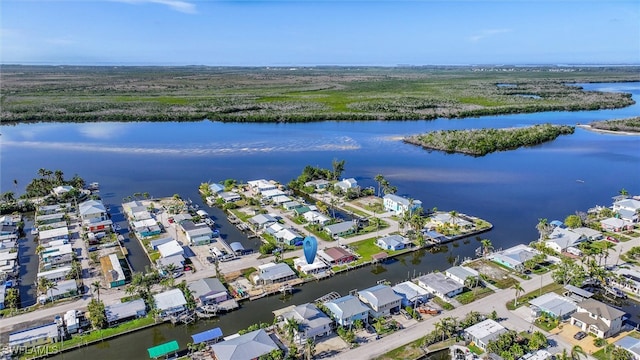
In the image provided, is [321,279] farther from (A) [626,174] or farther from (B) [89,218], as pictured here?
(A) [626,174]

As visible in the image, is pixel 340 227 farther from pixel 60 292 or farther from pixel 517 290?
pixel 60 292

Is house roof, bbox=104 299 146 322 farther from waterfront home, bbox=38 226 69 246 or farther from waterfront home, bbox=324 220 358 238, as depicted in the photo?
waterfront home, bbox=324 220 358 238

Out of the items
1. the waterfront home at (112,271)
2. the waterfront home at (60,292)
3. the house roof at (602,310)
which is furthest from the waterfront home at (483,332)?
the waterfront home at (60,292)

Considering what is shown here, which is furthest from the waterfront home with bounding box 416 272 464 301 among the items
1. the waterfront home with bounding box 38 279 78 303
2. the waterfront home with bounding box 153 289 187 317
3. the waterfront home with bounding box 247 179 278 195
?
the waterfront home with bounding box 247 179 278 195

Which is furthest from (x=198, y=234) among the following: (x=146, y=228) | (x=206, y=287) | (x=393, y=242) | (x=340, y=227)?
(x=393, y=242)

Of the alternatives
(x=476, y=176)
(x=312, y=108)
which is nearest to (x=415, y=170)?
(x=476, y=176)
